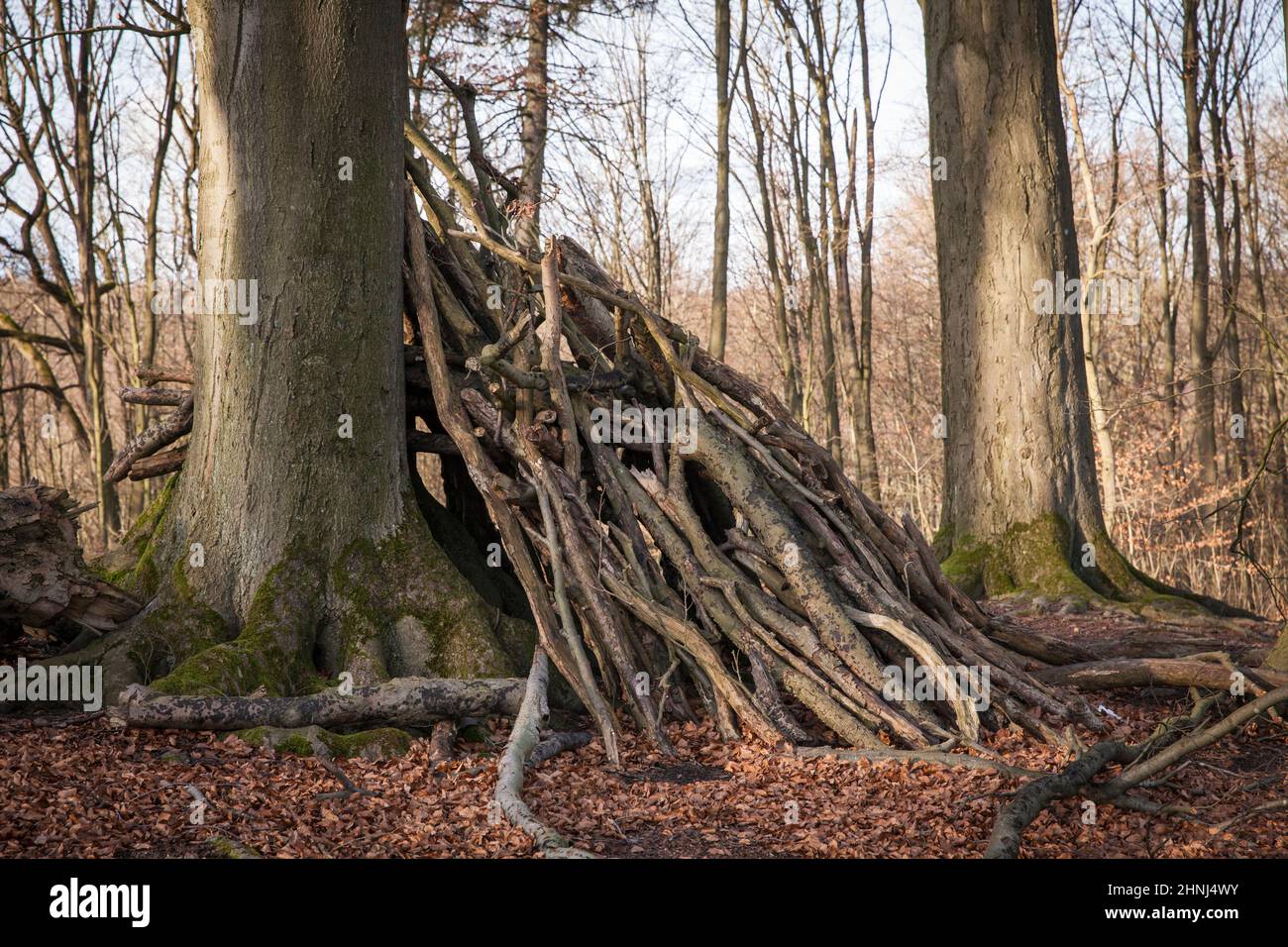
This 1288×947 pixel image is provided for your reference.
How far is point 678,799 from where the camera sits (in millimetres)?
4258

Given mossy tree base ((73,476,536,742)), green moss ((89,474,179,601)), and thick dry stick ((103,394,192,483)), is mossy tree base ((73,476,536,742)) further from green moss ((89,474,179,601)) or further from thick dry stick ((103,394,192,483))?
thick dry stick ((103,394,192,483))

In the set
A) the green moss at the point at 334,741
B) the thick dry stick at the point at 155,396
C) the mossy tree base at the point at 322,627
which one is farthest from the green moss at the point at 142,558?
the green moss at the point at 334,741

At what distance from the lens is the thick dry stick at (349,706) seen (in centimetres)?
445

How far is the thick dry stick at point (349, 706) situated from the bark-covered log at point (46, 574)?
818 millimetres

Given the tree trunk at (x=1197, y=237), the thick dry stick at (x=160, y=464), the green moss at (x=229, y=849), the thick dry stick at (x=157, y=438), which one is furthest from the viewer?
the tree trunk at (x=1197, y=237)

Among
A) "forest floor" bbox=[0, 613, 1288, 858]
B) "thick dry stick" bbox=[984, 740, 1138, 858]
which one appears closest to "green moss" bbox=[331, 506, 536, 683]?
"forest floor" bbox=[0, 613, 1288, 858]

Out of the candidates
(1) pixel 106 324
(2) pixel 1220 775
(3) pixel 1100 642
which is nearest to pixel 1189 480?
(3) pixel 1100 642

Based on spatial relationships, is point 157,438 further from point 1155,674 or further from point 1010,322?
point 1010,322

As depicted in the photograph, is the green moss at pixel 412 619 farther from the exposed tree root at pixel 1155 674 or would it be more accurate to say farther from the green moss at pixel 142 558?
the exposed tree root at pixel 1155 674

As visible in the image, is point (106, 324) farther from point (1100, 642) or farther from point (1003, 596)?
point (1100, 642)

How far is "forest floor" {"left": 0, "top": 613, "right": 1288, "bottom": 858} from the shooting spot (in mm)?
3639

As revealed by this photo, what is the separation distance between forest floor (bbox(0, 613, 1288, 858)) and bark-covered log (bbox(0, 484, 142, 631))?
0.58 meters

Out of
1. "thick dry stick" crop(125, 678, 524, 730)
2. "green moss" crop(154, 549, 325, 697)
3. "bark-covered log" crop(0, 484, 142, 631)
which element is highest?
"bark-covered log" crop(0, 484, 142, 631)
